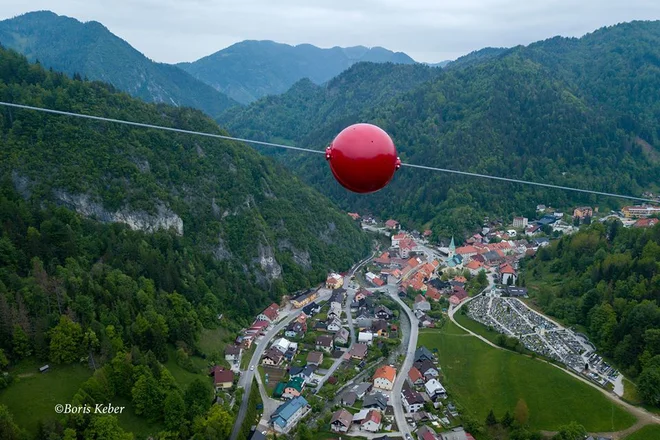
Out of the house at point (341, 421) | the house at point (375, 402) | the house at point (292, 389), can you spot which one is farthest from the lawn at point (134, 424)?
the house at point (375, 402)

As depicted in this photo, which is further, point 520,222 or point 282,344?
point 520,222

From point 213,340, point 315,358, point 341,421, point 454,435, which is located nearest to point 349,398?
point 341,421

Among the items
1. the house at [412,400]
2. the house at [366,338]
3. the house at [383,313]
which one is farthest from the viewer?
the house at [383,313]

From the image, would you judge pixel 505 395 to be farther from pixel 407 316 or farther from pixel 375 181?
pixel 375 181

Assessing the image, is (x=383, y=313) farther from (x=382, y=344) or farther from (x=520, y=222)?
(x=520, y=222)

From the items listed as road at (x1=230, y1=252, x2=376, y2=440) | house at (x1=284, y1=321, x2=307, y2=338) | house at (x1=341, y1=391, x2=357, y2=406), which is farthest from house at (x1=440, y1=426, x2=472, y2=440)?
house at (x1=284, y1=321, x2=307, y2=338)

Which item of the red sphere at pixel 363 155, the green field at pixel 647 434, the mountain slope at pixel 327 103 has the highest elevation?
the mountain slope at pixel 327 103

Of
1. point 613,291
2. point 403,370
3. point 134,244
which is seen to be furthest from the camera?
point 613,291

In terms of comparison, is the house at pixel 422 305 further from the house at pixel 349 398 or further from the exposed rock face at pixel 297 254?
the house at pixel 349 398
